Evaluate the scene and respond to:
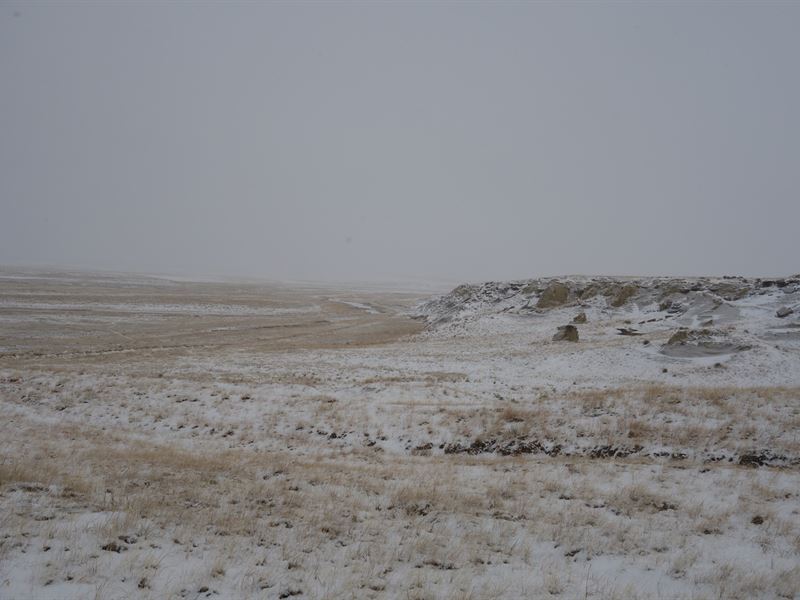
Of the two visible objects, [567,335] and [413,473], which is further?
[567,335]

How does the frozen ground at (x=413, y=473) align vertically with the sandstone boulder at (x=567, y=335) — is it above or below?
below

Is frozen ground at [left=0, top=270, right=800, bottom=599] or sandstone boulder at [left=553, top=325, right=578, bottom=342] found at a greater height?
sandstone boulder at [left=553, top=325, right=578, bottom=342]

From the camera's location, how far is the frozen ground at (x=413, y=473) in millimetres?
5344

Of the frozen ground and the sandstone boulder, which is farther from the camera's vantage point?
the sandstone boulder

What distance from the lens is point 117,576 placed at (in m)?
4.93

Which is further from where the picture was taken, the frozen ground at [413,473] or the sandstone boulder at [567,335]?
the sandstone boulder at [567,335]

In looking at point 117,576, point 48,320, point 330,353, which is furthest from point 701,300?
point 48,320

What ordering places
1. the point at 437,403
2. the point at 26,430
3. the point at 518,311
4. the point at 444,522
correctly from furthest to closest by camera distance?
the point at 518,311, the point at 437,403, the point at 26,430, the point at 444,522

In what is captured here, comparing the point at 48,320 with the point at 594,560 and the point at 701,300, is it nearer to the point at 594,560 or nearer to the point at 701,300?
the point at 594,560

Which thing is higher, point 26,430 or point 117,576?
point 117,576

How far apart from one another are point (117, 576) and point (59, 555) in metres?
0.88

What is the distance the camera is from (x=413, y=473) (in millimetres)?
9805

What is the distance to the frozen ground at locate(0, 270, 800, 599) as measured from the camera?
5.34 metres

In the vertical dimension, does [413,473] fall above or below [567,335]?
below
